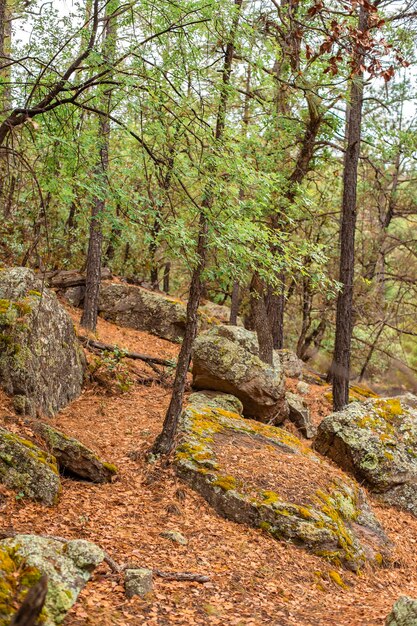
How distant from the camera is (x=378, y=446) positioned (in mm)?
10031

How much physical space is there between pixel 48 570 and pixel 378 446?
7.70m

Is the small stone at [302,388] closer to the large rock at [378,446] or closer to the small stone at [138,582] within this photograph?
the large rock at [378,446]

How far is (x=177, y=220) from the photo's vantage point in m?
6.38

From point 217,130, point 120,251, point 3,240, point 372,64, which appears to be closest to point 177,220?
point 217,130

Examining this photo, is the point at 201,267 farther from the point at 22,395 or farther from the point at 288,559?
the point at 288,559

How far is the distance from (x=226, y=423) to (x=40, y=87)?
5.95 meters

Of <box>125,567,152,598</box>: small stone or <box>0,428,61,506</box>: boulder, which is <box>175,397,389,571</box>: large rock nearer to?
<box>0,428,61,506</box>: boulder

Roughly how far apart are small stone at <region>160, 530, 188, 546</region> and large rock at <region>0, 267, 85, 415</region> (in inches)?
117

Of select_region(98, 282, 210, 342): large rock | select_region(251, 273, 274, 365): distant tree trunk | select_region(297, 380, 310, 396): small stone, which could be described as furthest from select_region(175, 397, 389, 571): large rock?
select_region(98, 282, 210, 342): large rock

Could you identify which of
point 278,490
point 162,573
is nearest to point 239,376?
point 278,490

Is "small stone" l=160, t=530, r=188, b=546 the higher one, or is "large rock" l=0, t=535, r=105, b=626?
"large rock" l=0, t=535, r=105, b=626

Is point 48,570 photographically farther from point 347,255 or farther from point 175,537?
point 347,255

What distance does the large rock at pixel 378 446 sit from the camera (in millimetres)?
9680

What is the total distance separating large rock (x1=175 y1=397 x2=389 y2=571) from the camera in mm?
6785
